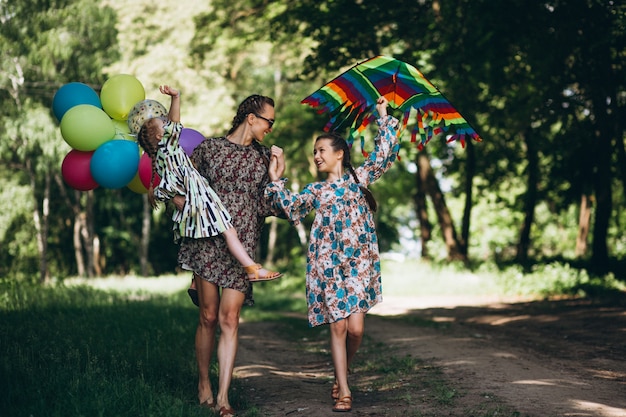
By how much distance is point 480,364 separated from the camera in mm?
7547

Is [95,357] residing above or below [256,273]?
below

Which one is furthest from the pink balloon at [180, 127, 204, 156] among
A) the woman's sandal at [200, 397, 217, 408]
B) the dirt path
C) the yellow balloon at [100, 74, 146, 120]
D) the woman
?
the dirt path

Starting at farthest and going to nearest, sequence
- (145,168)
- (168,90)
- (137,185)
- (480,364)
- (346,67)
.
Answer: (346,67), (480,364), (137,185), (145,168), (168,90)

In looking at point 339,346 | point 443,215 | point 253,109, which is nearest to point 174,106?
point 253,109

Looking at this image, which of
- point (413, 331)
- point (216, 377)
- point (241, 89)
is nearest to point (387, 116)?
point (216, 377)

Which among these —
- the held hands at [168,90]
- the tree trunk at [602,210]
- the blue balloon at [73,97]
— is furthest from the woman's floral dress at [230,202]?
the tree trunk at [602,210]

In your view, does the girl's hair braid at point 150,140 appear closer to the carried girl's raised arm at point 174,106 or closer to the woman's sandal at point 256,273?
the carried girl's raised arm at point 174,106

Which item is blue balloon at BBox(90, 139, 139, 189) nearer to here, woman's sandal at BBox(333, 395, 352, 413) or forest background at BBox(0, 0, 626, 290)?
woman's sandal at BBox(333, 395, 352, 413)

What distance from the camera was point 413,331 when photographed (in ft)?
37.8

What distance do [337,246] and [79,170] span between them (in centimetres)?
253

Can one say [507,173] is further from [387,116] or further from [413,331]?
[387,116]

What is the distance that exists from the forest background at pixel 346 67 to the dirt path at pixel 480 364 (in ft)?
14.7

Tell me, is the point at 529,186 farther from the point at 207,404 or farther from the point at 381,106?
the point at 207,404

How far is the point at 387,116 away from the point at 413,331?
5676mm
